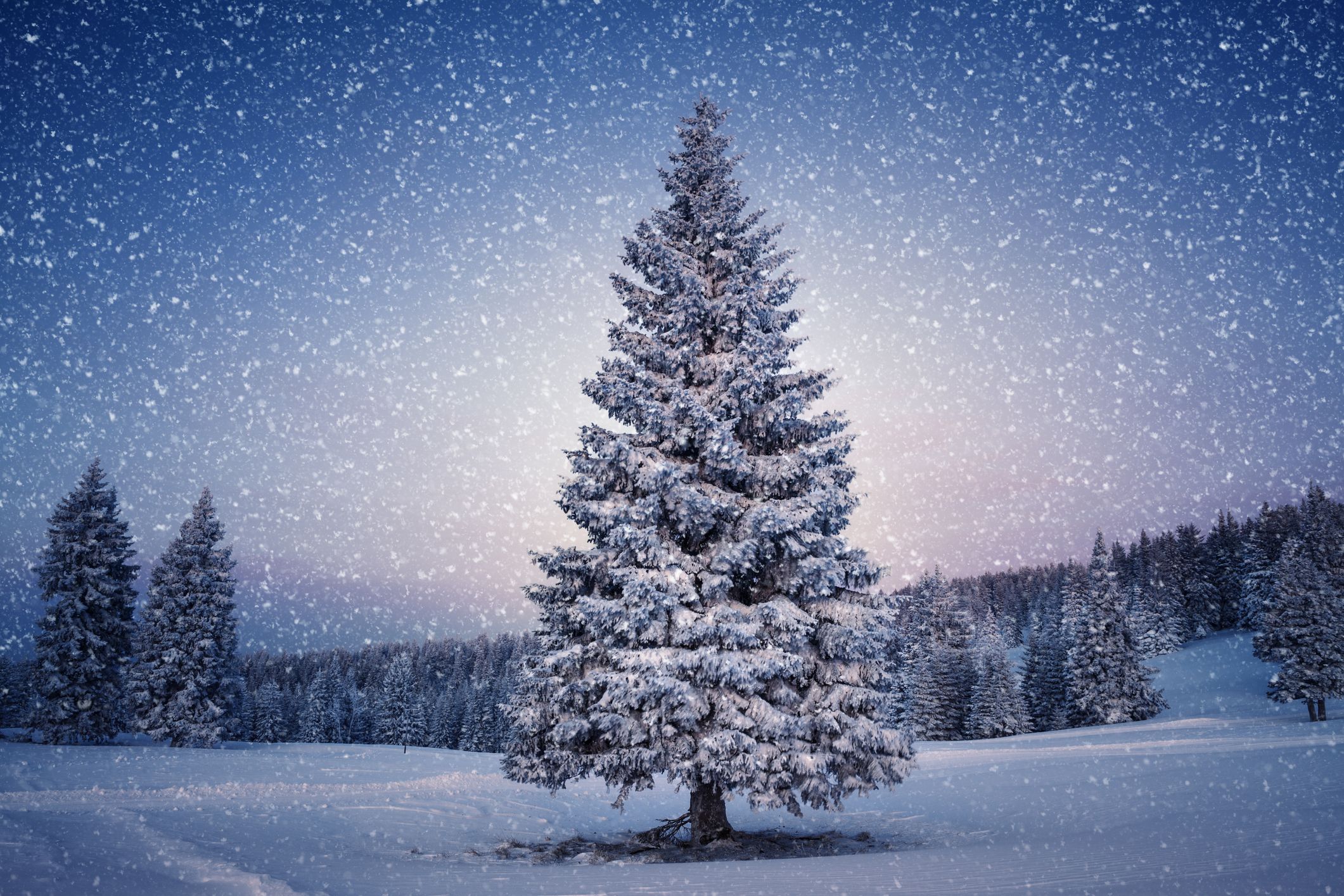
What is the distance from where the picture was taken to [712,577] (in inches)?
460

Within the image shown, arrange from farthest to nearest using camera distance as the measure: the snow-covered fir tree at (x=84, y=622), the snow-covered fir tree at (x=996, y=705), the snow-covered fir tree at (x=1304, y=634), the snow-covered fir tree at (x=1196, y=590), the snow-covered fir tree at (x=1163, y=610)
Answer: the snow-covered fir tree at (x=1196, y=590)
the snow-covered fir tree at (x=1163, y=610)
the snow-covered fir tree at (x=996, y=705)
the snow-covered fir tree at (x=1304, y=634)
the snow-covered fir tree at (x=84, y=622)

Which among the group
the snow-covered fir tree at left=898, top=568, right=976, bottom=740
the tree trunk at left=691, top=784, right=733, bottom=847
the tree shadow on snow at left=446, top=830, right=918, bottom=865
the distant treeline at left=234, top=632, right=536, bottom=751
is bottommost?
the distant treeline at left=234, top=632, right=536, bottom=751

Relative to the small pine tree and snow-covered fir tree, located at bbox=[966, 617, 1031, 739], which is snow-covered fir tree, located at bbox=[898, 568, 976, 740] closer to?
snow-covered fir tree, located at bbox=[966, 617, 1031, 739]

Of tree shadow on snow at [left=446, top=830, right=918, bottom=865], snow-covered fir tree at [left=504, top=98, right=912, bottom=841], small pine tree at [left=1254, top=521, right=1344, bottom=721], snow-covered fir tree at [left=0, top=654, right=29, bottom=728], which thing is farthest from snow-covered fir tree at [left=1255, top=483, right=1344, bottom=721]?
snow-covered fir tree at [left=0, top=654, right=29, bottom=728]

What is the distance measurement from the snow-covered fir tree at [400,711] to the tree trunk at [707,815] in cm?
7256

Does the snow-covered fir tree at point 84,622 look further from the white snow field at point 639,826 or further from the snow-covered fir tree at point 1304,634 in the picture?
the snow-covered fir tree at point 1304,634

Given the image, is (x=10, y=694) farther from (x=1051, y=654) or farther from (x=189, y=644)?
(x=1051, y=654)

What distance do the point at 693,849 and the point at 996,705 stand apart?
193 ft

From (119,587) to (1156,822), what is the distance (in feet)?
144

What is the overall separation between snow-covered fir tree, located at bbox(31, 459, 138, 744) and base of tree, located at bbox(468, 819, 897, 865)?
106ft

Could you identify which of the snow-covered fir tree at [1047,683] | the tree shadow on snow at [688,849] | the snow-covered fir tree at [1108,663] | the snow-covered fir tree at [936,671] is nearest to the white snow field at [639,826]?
the tree shadow on snow at [688,849]

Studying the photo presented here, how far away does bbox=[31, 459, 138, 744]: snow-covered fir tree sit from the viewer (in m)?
33.5

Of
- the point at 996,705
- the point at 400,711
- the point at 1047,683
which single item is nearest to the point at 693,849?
the point at 996,705

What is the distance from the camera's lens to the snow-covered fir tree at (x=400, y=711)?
254 ft
